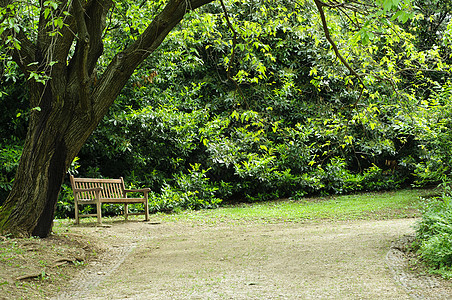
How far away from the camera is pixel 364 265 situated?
4668 millimetres

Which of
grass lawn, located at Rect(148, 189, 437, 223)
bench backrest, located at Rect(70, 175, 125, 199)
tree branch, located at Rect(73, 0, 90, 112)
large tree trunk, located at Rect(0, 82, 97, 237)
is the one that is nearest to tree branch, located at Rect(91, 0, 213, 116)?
A: tree branch, located at Rect(73, 0, 90, 112)

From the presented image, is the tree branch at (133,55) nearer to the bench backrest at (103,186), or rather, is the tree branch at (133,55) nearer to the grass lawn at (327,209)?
the bench backrest at (103,186)

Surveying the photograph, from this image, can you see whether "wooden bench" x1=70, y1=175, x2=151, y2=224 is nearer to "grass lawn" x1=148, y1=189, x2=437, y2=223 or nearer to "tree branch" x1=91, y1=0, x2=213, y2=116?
"grass lawn" x1=148, y1=189, x2=437, y2=223

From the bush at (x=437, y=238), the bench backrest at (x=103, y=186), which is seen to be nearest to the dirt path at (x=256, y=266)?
the bush at (x=437, y=238)

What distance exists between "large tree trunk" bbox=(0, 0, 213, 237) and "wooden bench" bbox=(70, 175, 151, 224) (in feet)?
7.89

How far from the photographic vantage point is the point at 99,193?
857 centimetres

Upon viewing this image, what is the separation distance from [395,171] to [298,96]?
13.2ft

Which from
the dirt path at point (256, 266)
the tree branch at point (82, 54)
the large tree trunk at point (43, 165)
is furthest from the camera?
the large tree trunk at point (43, 165)

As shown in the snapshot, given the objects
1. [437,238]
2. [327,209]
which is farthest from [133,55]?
[327,209]

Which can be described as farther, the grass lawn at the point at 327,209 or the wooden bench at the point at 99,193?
the grass lawn at the point at 327,209

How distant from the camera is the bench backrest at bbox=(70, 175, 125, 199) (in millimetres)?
9133

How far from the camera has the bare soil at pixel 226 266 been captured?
397 centimetres

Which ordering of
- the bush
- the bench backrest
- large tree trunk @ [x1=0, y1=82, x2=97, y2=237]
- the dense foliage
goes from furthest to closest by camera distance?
the dense foliage
the bench backrest
large tree trunk @ [x1=0, y1=82, x2=97, y2=237]
the bush

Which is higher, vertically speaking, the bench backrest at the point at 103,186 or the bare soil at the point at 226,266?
the bench backrest at the point at 103,186
